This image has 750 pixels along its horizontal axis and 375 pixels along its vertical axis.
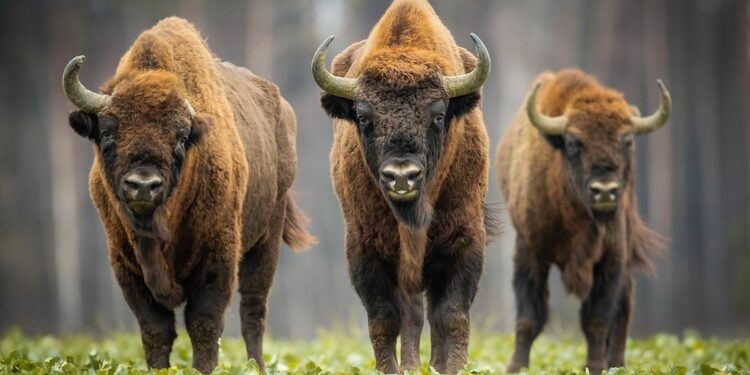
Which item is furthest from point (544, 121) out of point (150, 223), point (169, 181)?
point (150, 223)

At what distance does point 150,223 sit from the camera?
7766mm

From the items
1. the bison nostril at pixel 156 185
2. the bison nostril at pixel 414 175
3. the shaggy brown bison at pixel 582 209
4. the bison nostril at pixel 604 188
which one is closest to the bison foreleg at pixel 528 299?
the shaggy brown bison at pixel 582 209

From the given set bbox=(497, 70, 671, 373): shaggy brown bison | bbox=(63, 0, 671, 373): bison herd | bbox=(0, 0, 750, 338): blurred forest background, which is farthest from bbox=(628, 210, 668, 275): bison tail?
bbox=(0, 0, 750, 338): blurred forest background

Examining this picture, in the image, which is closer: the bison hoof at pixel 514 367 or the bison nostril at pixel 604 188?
the bison nostril at pixel 604 188

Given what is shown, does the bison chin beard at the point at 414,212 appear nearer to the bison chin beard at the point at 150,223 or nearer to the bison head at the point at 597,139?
the bison chin beard at the point at 150,223

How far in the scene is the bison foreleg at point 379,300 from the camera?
7.87 m

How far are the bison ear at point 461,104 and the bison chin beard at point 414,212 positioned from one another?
66cm

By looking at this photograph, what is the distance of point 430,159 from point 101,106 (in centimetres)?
236

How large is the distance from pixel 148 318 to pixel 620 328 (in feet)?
17.0

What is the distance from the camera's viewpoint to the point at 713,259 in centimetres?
3159

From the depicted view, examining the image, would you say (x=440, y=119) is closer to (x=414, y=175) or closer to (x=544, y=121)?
(x=414, y=175)

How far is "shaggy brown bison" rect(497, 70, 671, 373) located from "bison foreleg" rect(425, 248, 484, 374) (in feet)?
8.69

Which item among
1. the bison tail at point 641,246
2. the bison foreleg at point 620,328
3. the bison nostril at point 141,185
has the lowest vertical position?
Answer: the bison foreleg at point 620,328

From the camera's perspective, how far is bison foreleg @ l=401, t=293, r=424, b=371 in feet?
26.3
